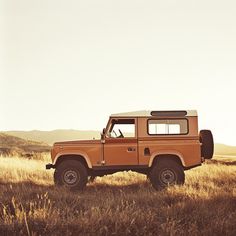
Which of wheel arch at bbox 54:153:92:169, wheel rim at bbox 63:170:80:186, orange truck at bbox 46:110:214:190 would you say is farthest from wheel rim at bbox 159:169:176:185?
wheel rim at bbox 63:170:80:186

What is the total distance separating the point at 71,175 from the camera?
12.6m

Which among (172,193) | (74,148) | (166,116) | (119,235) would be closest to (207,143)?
(166,116)

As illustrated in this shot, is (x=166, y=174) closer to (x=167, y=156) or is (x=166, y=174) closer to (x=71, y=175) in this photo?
(x=167, y=156)

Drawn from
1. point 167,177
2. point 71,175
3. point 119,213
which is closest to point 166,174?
point 167,177

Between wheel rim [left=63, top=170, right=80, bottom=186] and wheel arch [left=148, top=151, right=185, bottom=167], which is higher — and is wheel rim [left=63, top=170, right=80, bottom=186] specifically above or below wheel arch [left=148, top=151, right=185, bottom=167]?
below

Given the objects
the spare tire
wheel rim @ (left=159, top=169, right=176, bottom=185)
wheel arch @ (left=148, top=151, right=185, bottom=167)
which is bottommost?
wheel rim @ (left=159, top=169, right=176, bottom=185)

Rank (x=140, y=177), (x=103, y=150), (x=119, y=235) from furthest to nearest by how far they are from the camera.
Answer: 1. (x=140, y=177)
2. (x=103, y=150)
3. (x=119, y=235)

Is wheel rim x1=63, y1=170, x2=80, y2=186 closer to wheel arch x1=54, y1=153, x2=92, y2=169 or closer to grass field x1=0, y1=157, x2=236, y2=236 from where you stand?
wheel arch x1=54, y1=153, x2=92, y2=169

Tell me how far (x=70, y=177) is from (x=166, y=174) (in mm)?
2669

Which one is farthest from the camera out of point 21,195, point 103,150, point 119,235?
point 103,150

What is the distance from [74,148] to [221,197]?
4.42 metres

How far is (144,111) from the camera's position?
12.7 meters

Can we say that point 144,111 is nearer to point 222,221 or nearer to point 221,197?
point 221,197

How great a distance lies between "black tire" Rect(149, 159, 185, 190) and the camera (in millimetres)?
12445
